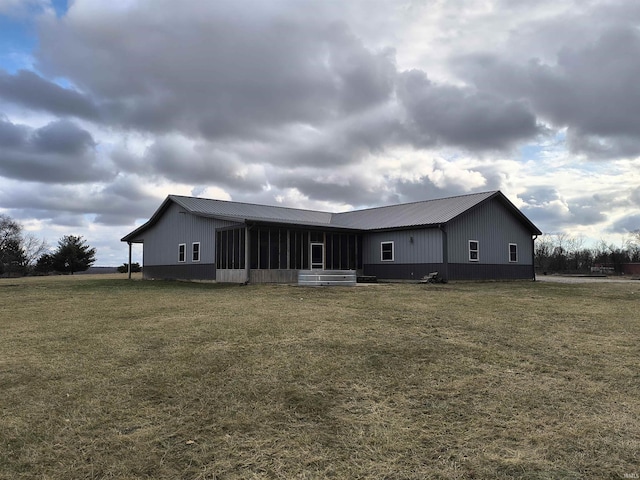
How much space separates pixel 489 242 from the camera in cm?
2573

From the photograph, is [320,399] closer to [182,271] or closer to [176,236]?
[182,271]

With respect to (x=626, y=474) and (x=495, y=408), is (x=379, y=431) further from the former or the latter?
(x=626, y=474)

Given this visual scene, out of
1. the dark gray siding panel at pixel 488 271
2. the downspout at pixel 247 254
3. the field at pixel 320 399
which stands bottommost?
the field at pixel 320 399

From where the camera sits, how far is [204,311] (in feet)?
36.9

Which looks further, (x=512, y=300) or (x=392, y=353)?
(x=512, y=300)

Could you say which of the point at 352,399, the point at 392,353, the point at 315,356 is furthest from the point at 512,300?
the point at 352,399

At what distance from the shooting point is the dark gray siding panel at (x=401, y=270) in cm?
2320

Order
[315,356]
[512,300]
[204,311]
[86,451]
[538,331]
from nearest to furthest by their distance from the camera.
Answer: [86,451] → [315,356] → [538,331] → [204,311] → [512,300]

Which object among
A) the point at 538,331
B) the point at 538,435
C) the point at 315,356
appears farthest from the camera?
the point at 538,331

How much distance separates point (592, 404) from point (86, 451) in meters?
5.08

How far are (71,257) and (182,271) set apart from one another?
3593 cm

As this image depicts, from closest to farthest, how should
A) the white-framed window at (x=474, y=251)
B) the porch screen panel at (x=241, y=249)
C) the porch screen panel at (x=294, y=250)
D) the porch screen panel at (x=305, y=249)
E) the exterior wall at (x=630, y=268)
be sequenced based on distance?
the porch screen panel at (x=241, y=249) < the porch screen panel at (x=294, y=250) < the porch screen panel at (x=305, y=249) < the white-framed window at (x=474, y=251) < the exterior wall at (x=630, y=268)

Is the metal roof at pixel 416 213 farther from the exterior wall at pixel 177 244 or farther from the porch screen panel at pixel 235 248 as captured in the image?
the exterior wall at pixel 177 244


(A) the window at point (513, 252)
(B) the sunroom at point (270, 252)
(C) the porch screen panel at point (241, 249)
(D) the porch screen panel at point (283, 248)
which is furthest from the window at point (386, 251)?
(C) the porch screen panel at point (241, 249)
